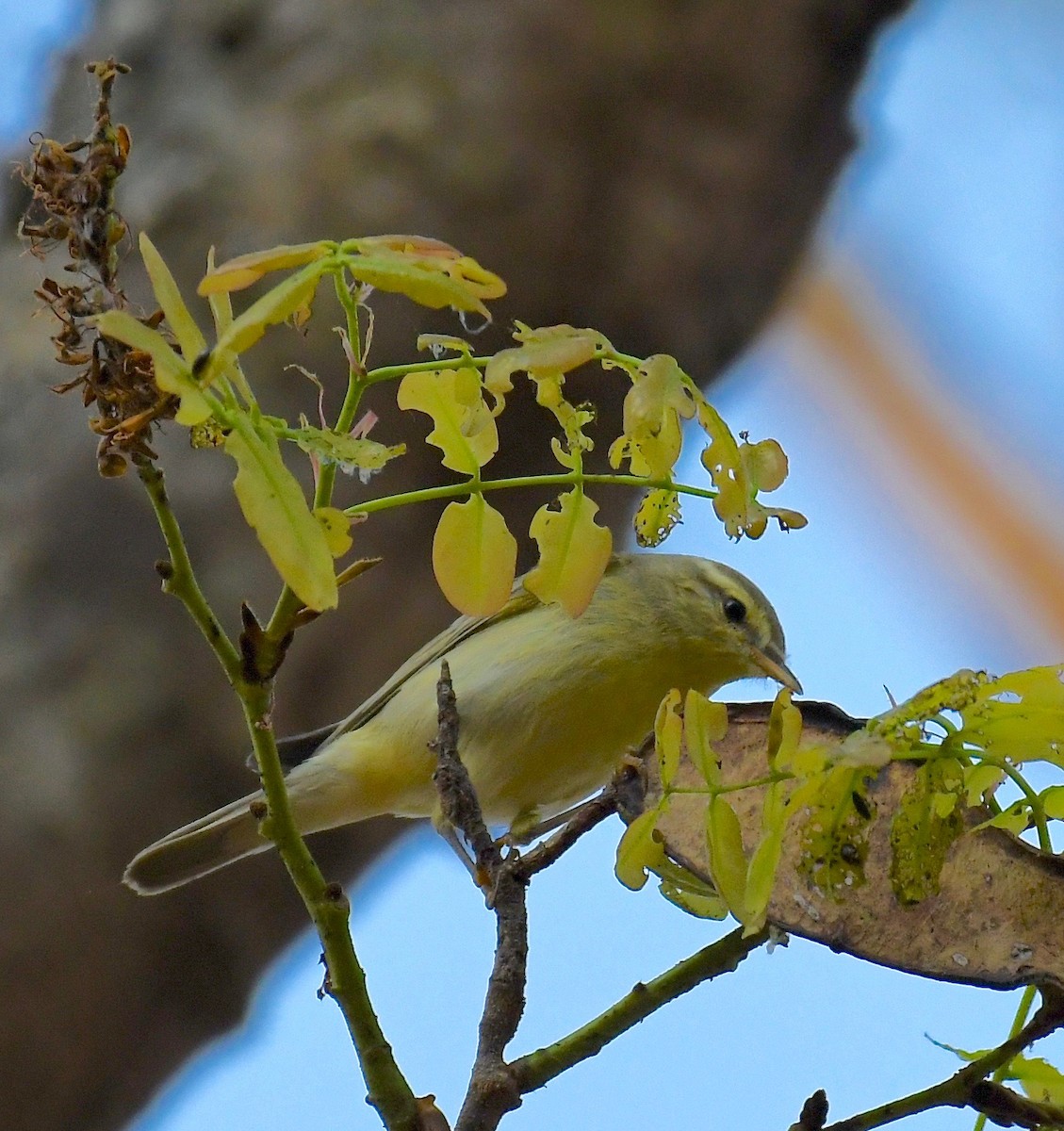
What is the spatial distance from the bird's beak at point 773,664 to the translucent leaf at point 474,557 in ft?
3.82

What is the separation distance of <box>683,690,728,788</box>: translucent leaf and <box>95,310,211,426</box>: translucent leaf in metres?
0.26

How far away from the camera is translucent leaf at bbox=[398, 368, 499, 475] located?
0.72m

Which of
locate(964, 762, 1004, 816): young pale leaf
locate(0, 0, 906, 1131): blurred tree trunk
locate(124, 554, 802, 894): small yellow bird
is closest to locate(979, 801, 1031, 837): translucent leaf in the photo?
locate(964, 762, 1004, 816): young pale leaf

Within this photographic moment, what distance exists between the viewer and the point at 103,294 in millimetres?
666

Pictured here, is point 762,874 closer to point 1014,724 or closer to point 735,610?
point 1014,724

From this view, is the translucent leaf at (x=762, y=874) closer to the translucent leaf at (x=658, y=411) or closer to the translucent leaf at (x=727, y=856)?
the translucent leaf at (x=727, y=856)

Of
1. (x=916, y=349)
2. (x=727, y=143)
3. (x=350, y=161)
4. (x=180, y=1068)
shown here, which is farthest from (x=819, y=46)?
(x=180, y=1068)

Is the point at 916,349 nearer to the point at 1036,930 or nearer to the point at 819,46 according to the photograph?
the point at 819,46

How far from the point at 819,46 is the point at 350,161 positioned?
3.56 ft

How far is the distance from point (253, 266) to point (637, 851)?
345 millimetres

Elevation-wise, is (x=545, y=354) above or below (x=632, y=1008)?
above

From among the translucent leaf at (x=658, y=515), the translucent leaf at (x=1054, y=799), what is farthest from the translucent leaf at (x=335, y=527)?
the translucent leaf at (x=1054, y=799)

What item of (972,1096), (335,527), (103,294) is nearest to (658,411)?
(335,527)

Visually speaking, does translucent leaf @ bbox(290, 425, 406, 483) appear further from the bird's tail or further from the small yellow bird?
the bird's tail
